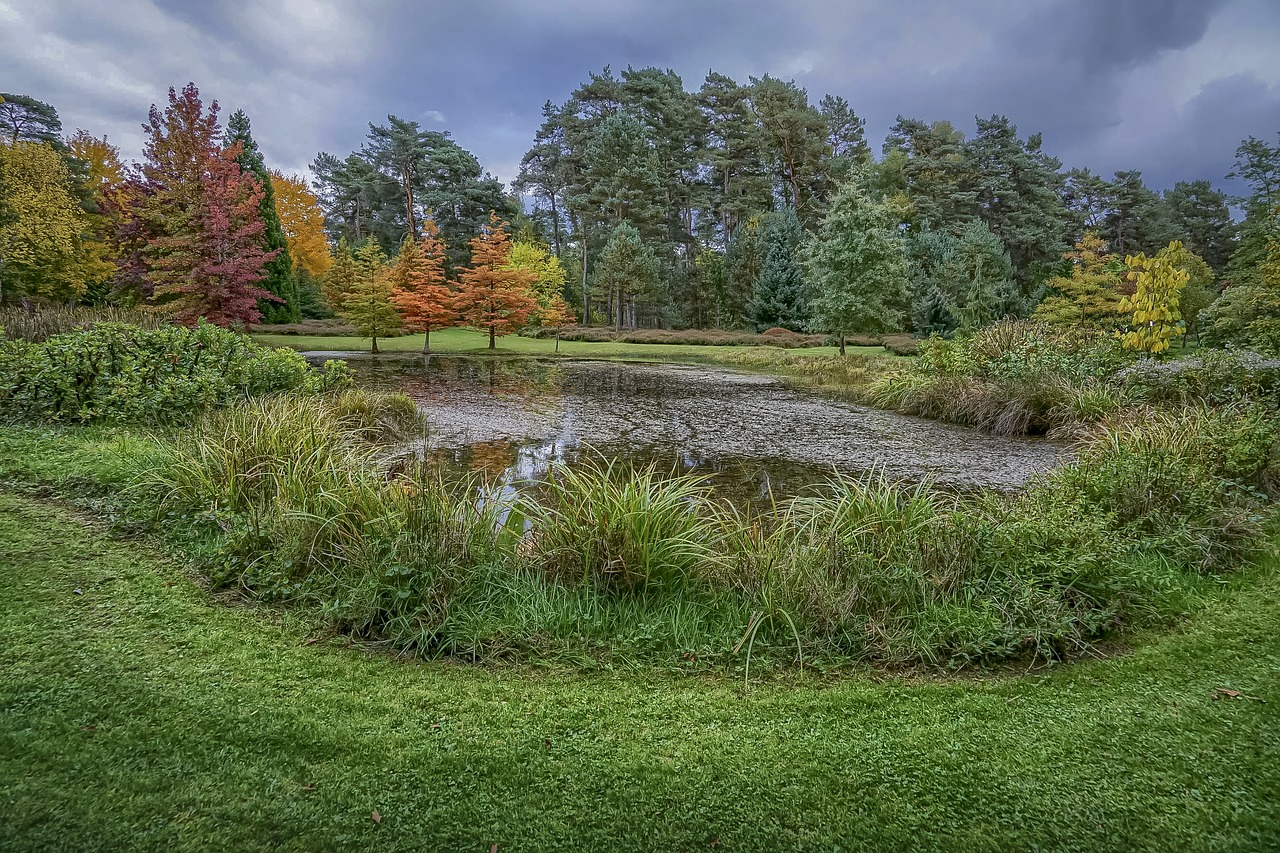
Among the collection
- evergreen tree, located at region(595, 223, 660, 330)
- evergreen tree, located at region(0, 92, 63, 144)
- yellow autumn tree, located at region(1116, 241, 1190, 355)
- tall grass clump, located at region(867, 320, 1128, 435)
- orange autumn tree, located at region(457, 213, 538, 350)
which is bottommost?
tall grass clump, located at region(867, 320, 1128, 435)

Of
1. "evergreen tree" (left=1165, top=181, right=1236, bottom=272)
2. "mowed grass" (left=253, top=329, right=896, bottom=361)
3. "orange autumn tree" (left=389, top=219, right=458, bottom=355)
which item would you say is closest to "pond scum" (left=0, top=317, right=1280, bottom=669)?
"orange autumn tree" (left=389, top=219, right=458, bottom=355)

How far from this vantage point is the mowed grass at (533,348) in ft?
70.5

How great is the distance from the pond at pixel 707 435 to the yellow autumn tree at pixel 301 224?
22.2m

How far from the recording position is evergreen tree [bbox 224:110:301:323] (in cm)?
2520

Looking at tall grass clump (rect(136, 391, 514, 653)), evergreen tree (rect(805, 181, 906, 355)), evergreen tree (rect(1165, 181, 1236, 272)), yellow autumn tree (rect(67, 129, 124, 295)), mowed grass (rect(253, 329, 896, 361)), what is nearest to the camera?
tall grass clump (rect(136, 391, 514, 653))

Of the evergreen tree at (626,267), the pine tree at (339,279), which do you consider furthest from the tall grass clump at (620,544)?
the evergreen tree at (626,267)

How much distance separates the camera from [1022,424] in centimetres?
850

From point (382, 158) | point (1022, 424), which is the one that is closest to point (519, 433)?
point (1022, 424)

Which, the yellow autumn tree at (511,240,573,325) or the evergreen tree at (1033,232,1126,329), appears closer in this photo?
the evergreen tree at (1033,232,1126,329)

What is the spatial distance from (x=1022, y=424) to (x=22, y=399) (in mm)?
11085

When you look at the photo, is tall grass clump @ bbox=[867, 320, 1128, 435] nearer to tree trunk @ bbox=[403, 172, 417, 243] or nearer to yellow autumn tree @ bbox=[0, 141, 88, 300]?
yellow autumn tree @ bbox=[0, 141, 88, 300]

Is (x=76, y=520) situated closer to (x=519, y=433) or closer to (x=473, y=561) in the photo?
(x=473, y=561)

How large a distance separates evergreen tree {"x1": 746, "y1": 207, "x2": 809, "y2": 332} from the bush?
2380 centimetres

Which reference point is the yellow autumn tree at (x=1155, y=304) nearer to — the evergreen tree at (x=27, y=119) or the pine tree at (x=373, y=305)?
the pine tree at (x=373, y=305)
